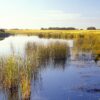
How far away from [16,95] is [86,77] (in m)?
4.41

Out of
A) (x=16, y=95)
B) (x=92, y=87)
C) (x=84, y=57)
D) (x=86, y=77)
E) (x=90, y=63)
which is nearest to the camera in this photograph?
(x=16, y=95)

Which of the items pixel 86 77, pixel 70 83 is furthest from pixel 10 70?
pixel 86 77

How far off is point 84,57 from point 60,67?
4.59 m

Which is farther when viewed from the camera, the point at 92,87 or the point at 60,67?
the point at 60,67

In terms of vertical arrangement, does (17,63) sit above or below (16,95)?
above

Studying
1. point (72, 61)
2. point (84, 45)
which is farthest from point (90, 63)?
point (84, 45)

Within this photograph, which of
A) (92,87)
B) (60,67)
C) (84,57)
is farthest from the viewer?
(84,57)

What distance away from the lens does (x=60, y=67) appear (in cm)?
1725

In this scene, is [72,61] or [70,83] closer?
[70,83]

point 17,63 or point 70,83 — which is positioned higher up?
point 17,63

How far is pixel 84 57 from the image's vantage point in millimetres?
21500

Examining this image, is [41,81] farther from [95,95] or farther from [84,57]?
[84,57]

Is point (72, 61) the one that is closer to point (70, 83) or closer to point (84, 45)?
point (70, 83)

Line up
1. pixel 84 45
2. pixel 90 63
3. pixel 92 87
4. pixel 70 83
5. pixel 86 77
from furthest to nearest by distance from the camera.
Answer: pixel 84 45 → pixel 90 63 → pixel 86 77 → pixel 70 83 → pixel 92 87
